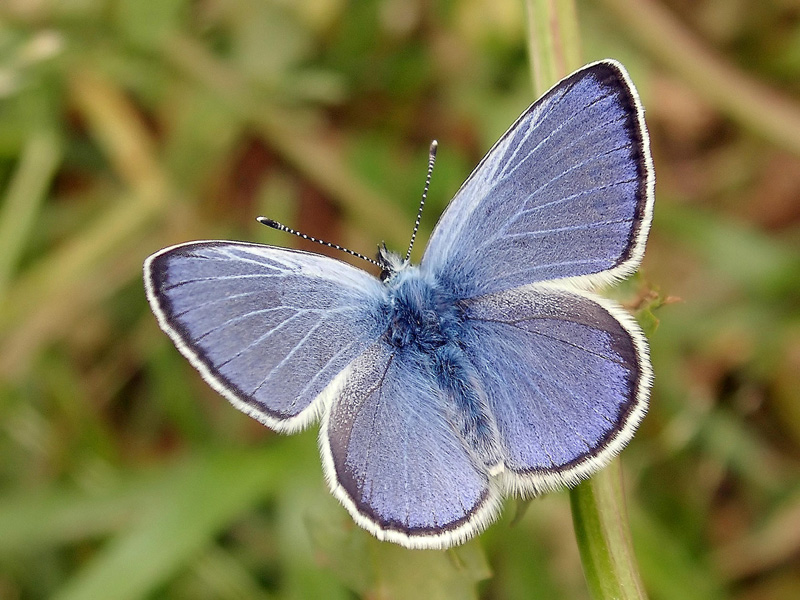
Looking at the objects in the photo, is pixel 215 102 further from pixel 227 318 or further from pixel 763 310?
pixel 763 310

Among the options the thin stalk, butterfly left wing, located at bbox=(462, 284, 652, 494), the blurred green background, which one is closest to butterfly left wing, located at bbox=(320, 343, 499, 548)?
butterfly left wing, located at bbox=(462, 284, 652, 494)

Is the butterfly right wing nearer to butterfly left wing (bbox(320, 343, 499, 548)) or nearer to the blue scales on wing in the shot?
butterfly left wing (bbox(320, 343, 499, 548))

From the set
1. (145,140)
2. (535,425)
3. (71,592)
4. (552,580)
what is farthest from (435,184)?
(71,592)

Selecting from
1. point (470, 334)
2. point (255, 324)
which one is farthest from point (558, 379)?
point (255, 324)

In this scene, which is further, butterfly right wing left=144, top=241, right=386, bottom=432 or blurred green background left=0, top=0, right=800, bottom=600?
blurred green background left=0, top=0, right=800, bottom=600

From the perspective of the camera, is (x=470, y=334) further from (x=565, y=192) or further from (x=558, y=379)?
(x=565, y=192)

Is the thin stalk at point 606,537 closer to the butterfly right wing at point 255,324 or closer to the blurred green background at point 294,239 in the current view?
the butterfly right wing at point 255,324
